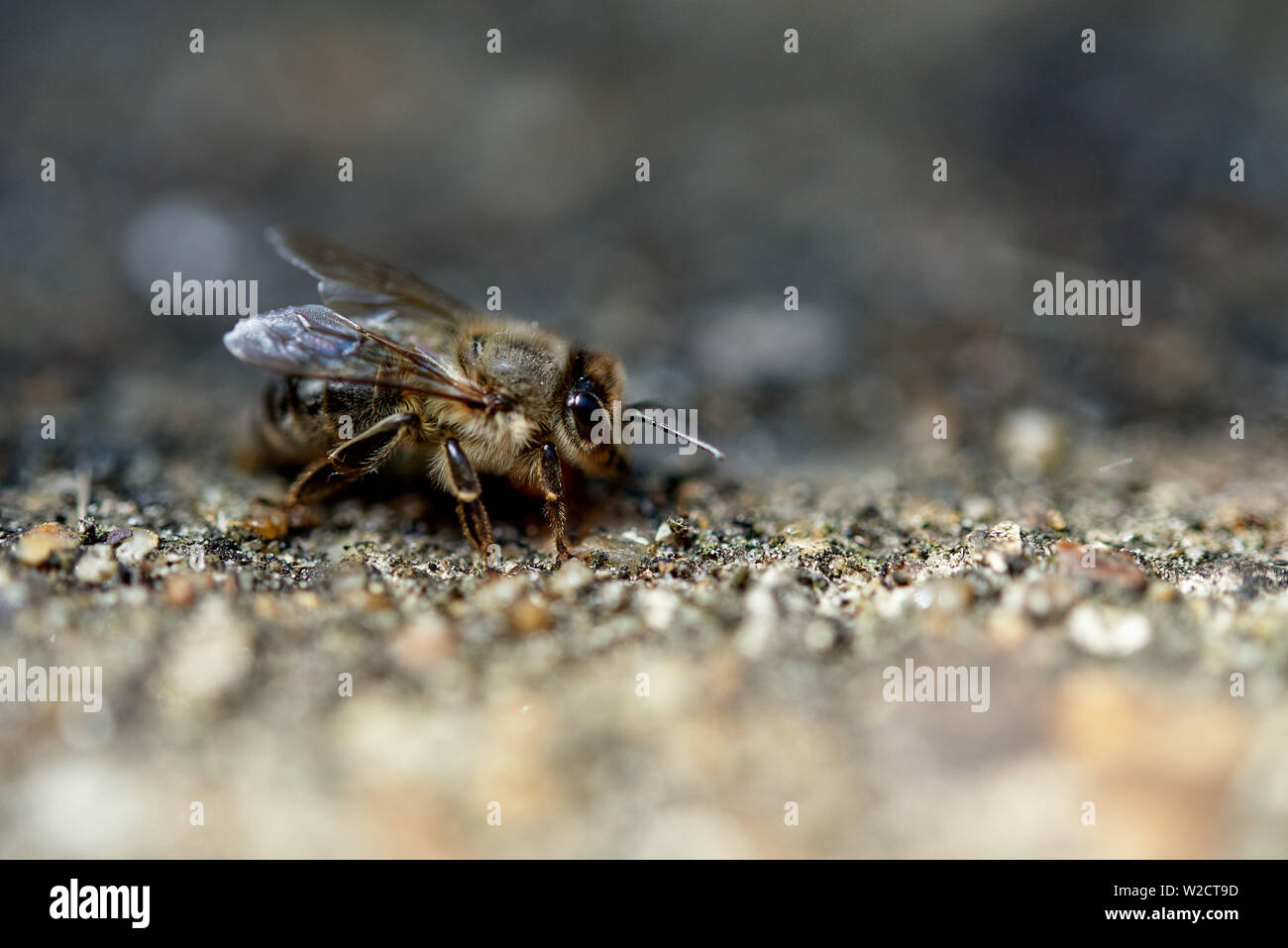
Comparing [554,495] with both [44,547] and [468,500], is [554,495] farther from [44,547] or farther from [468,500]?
[44,547]

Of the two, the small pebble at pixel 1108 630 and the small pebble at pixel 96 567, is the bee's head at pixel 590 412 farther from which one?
the small pebble at pixel 1108 630

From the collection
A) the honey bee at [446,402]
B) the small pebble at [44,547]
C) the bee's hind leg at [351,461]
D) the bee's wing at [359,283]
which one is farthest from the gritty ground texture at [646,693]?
the bee's wing at [359,283]

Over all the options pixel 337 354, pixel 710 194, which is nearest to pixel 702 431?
pixel 337 354

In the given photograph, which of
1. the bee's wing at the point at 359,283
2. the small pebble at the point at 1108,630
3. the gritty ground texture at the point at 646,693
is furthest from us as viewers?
the bee's wing at the point at 359,283

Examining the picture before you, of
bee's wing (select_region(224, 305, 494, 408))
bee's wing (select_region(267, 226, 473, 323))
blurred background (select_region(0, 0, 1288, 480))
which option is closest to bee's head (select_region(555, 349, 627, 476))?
bee's wing (select_region(224, 305, 494, 408))

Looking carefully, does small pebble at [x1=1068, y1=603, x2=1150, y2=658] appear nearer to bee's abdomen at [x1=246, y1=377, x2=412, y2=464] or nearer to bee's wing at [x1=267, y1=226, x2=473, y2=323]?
bee's abdomen at [x1=246, y1=377, x2=412, y2=464]
